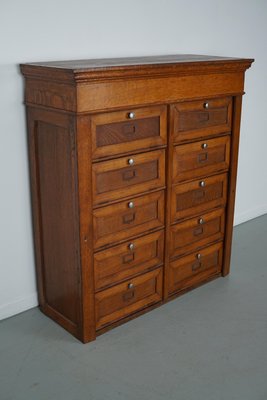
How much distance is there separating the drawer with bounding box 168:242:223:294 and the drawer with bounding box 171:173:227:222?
26cm

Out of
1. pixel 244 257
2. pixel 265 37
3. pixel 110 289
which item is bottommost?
pixel 244 257

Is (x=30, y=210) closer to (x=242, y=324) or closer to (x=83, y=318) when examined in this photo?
(x=83, y=318)

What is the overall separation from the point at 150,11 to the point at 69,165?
3.88 ft

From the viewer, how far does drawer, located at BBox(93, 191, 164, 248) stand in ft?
7.29

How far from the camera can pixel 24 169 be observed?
240 cm

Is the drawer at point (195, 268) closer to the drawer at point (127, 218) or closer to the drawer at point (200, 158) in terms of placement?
the drawer at point (127, 218)

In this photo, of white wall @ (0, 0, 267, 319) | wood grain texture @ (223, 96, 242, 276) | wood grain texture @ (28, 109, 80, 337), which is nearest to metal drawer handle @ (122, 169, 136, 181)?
wood grain texture @ (28, 109, 80, 337)

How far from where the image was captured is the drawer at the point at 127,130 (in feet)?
6.85

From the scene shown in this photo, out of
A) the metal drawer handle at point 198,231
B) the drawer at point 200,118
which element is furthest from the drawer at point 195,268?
the drawer at point 200,118

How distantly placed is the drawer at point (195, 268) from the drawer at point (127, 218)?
1.07 feet

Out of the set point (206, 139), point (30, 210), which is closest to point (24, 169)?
point (30, 210)

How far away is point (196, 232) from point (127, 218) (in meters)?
0.57

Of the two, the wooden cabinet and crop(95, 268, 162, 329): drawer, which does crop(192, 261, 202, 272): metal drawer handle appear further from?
crop(95, 268, 162, 329): drawer

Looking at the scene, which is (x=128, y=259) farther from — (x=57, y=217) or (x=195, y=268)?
(x=195, y=268)
